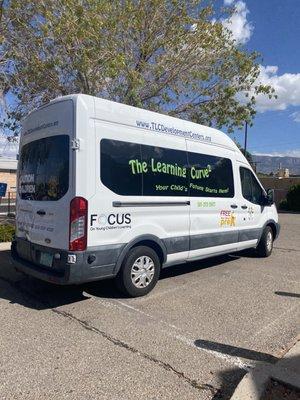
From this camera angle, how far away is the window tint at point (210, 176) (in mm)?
6750

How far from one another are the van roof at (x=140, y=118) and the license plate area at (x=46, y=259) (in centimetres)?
190

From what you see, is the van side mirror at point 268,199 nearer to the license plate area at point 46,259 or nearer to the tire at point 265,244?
the tire at point 265,244

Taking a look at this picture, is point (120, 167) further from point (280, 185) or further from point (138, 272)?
point (280, 185)

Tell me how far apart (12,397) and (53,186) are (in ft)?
9.10

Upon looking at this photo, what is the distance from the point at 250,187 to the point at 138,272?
12.0 feet

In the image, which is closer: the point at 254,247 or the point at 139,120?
the point at 139,120

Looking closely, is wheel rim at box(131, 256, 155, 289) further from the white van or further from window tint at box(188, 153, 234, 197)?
window tint at box(188, 153, 234, 197)

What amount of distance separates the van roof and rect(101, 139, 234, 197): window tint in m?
0.31

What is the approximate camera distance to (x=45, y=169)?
5.62 metres

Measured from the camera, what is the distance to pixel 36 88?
38.9 feet

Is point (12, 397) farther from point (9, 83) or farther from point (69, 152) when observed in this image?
point (9, 83)

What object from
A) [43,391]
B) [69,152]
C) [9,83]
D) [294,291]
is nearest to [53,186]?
[69,152]

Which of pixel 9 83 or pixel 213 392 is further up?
pixel 9 83

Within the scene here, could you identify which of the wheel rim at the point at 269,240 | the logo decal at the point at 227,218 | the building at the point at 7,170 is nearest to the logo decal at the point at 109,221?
the logo decal at the point at 227,218
